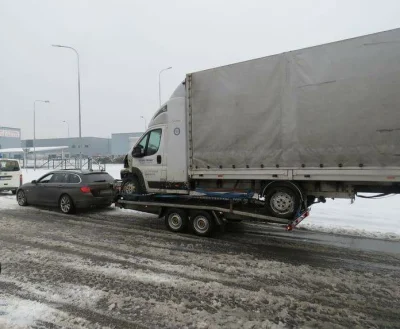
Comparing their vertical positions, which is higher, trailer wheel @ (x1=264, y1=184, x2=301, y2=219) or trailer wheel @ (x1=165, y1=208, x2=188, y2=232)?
trailer wheel @ (x1=264, y1=184, x2=301, y2=219)

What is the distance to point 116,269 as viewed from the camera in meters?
5.14

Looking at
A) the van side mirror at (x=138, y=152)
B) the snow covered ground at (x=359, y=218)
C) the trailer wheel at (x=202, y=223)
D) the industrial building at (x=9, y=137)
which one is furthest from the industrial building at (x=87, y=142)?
the trailer wheel at (x=202, y=223)

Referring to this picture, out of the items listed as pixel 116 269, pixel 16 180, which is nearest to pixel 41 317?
pixel 116 269

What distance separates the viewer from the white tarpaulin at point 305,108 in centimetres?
504

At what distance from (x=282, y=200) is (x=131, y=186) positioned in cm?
404

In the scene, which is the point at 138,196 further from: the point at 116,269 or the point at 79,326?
the point at 79,326

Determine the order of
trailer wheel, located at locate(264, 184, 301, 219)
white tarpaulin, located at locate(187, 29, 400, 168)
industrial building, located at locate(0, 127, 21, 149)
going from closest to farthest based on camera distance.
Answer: white tarpaulin, located at locate(187, 29, 400, 168) → trailer wheel, located at locate(264, 184, 301, 219) → industrial building, located at locate(0, 127, 21, 149)

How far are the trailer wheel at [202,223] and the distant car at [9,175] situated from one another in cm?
1166

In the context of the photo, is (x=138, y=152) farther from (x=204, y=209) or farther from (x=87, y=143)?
(x=87, y=143)

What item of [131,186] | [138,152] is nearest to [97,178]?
[131,186]

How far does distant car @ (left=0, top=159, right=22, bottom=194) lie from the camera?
1493cm

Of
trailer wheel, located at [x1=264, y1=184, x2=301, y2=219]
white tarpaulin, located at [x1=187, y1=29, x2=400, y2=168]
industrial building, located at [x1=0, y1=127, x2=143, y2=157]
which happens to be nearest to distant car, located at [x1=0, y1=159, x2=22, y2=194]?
white tarpaulin, located at [x1=187, y1=29, x2=400, y2=168]

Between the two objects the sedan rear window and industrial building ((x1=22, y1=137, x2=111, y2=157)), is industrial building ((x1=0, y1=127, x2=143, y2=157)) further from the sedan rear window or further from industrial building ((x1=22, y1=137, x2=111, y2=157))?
the sedan rear window

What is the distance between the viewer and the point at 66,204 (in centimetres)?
1030
